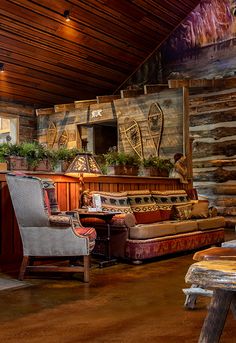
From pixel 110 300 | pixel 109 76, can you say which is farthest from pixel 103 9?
pixel 110 300

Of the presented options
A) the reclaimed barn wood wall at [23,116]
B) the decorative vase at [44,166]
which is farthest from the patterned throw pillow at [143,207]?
the reclaimed barn wood wall at [23,116]

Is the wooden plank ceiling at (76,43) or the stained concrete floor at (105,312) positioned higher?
the wooden plank ceiling at (76,43)

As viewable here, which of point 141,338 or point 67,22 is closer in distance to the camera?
point 141,338

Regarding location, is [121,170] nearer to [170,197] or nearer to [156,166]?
[170,197]

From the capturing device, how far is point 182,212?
6.25 metres

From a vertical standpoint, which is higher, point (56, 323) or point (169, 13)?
point (169, 13)

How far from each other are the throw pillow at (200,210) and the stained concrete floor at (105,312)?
216cm

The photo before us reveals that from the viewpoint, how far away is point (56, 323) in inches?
110

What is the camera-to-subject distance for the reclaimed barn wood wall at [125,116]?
313 inches

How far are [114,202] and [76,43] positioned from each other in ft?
15.7

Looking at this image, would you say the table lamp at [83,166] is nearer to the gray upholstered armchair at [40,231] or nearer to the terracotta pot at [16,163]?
the terracotta pot at [16,163]

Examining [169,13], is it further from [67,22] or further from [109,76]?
[67,22]

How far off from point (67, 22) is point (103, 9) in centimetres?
81

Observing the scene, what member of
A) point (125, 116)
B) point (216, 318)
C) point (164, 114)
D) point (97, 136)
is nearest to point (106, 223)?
point (216, 318)
